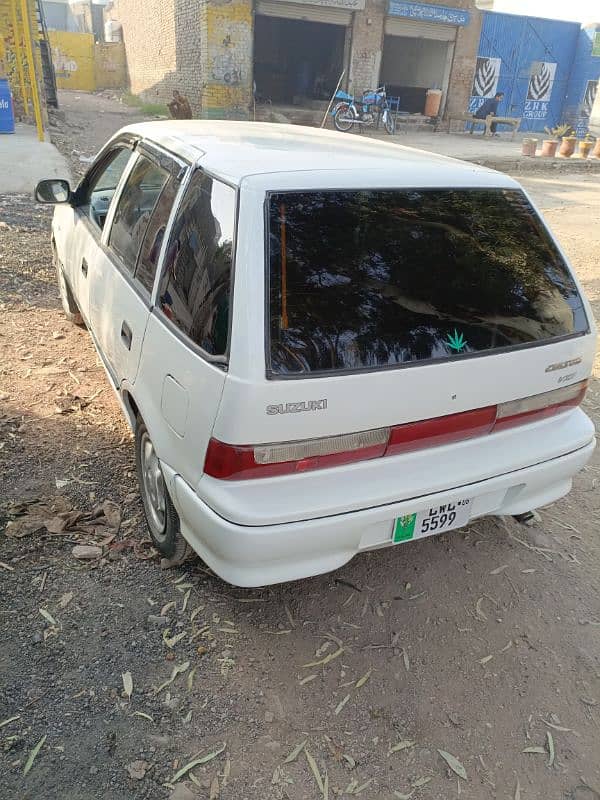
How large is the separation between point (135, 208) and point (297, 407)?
1681mm

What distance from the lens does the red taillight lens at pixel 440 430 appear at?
2245mm

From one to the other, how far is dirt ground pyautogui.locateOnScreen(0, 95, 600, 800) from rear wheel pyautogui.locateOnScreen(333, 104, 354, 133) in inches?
777

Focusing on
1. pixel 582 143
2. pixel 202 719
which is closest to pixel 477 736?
pixel 202 719

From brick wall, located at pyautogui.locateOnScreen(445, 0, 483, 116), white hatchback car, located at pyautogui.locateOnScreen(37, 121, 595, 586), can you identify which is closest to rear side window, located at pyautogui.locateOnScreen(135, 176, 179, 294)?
white hatchback car, located at pyautogui.locateOnScreen(37, 121, 595, 586)

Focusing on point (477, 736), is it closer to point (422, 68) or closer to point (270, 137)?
point (270, 137)

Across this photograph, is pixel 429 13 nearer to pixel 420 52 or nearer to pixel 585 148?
pixel 420 52

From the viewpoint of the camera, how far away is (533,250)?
104 inches

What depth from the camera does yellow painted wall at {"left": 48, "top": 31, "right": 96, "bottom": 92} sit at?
28.0 meters

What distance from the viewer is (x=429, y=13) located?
21156mm

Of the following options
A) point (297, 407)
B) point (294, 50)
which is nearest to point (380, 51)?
point (294, 50)

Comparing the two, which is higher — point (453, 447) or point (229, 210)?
point (229, 210)

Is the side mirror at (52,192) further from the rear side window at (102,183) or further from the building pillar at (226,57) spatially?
the building pillar at (226,57)

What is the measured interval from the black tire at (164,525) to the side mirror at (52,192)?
192cm

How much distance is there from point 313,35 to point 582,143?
12.7 m
